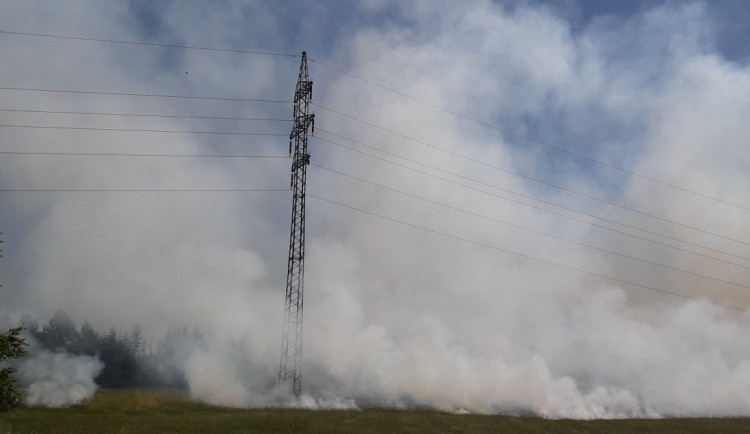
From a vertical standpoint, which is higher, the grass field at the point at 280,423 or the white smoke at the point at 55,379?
the white smoke at the point at 55,379

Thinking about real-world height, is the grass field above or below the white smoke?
below

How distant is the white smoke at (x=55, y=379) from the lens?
77375 millimetres

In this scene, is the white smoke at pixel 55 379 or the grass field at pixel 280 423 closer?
A: the grass field at pixel 280 423

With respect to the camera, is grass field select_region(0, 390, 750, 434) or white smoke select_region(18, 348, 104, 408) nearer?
grass field select_region(0, 390, 750, 434)

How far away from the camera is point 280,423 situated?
53.2m

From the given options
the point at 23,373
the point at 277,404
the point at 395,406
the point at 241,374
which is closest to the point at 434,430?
the point at 277,404

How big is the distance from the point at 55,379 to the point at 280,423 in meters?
58.5

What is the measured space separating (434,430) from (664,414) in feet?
198

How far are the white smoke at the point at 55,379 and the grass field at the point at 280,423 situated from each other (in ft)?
25.1

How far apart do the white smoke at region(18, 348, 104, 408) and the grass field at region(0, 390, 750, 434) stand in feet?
25.1

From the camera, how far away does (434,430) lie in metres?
53.4

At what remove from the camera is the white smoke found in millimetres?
77375

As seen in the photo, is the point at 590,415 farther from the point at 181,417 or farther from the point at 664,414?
the point at 181,417

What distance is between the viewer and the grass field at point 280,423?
50406 mm
